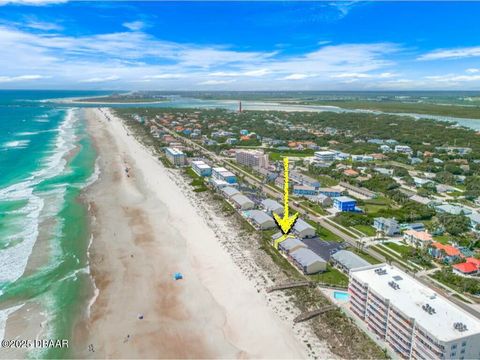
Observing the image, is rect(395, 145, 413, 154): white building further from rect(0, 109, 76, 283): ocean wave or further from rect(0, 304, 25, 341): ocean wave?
rect(0, 304, 25, 341): ocean wave

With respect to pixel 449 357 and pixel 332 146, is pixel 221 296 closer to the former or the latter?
pixel 449 357

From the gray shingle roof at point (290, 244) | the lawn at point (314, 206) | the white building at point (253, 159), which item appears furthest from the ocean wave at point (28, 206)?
the white building at point (253, 159)

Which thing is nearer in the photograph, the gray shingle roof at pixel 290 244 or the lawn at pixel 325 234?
the gray shingle roof at pixel 290 244

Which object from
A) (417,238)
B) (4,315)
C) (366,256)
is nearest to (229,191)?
(366,256)

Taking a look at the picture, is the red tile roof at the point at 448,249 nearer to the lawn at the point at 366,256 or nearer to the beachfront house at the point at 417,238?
the beachfront house at the point at 417,238

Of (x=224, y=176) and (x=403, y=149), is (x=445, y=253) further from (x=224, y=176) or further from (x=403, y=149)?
(x=403, y=149)

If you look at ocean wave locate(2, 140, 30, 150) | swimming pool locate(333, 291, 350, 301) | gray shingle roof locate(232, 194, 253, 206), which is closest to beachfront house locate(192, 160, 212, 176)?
gray shingle roof locate(232, 194, 253, 206)
